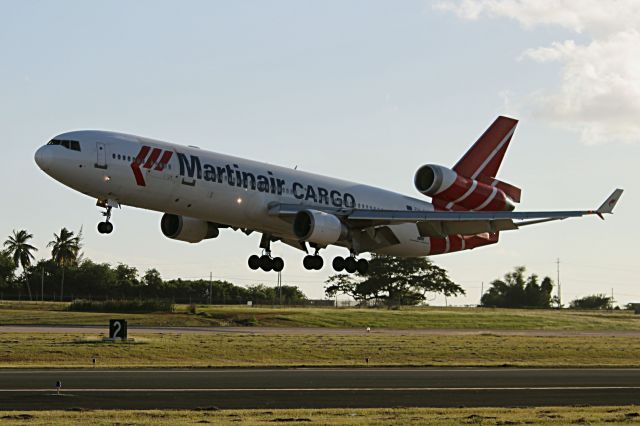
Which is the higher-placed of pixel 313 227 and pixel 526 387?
pixel 313 227

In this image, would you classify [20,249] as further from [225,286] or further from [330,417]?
[330,417]

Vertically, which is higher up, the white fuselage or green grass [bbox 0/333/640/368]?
the white fuselage

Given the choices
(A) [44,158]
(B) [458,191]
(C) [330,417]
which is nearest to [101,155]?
(A) [44,158]

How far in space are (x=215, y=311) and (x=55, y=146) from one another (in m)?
49.9

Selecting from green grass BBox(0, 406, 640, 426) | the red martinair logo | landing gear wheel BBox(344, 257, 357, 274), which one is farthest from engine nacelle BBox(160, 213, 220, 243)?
green grass BBox(0, 406, 640, 426)

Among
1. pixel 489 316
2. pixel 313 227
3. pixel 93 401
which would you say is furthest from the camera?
pixel 489 316

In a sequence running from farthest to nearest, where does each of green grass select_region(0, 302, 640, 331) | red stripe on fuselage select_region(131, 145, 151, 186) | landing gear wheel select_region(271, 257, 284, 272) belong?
green grass select_region(0, 302, 640, 331), landing gear wheel select_region(271, 257, 284, 272), red stripe on fuselage select_region(131, 145, 151, 186)

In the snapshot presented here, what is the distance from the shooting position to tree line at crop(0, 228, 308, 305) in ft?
467

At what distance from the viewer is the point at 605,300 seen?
173 metres

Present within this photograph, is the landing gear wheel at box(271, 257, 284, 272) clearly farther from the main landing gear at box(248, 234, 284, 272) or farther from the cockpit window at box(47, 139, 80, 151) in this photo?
the cockpit window at box(47, 139, 80, 151)

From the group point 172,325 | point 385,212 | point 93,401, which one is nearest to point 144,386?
point 93,401

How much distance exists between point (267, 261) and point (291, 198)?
6239 mm

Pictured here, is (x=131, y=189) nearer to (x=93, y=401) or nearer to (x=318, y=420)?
(x=93, y=401)

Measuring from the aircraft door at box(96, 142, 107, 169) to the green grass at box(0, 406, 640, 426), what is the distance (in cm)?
1573
